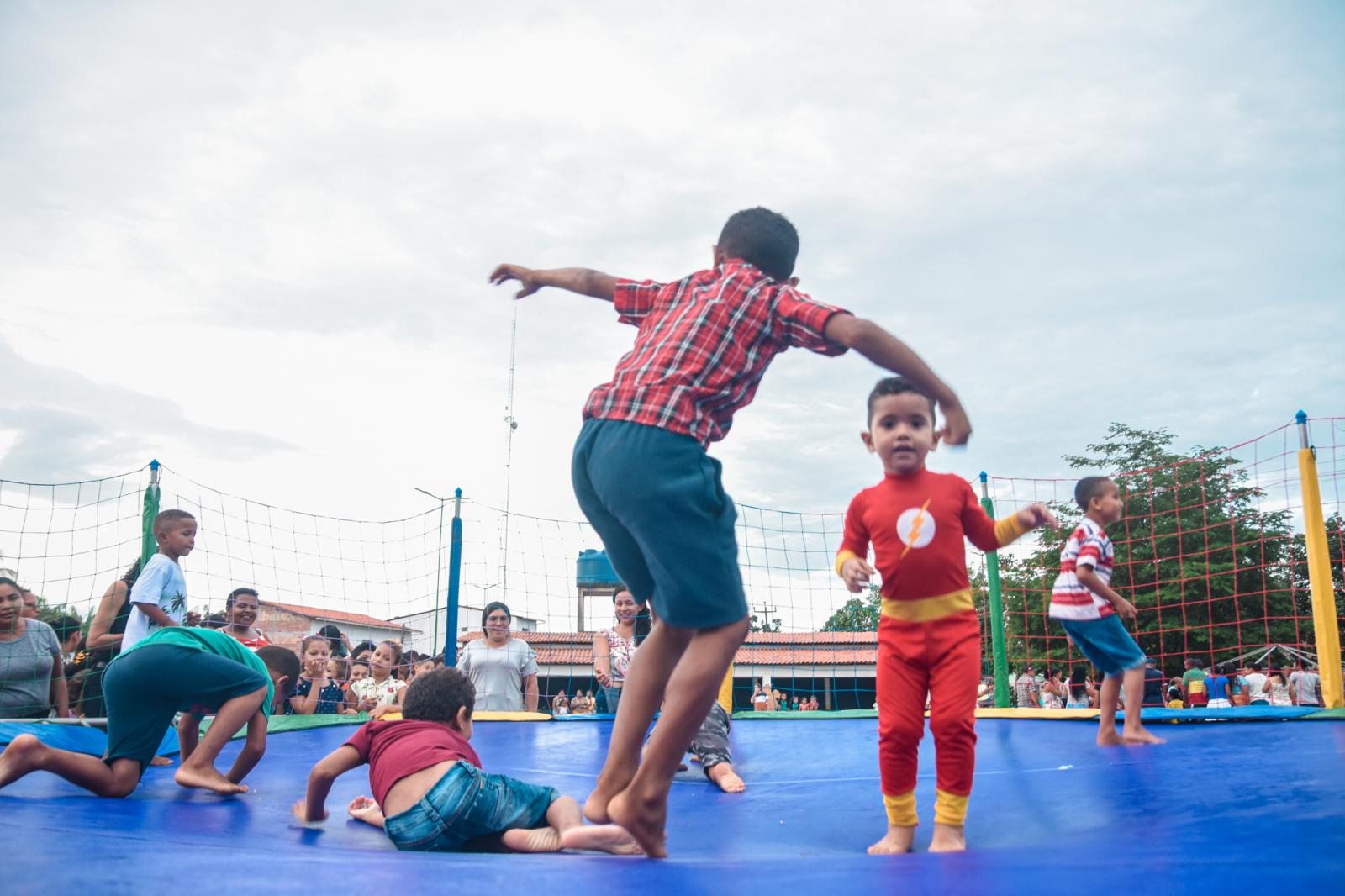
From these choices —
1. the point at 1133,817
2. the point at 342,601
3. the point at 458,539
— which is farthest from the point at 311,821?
the point at 342,601

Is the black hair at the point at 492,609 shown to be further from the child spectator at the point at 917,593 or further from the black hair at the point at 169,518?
the child spectator at the point at 917,593

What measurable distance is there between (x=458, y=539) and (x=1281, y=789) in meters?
5.42

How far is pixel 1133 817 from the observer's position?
7.04 feet

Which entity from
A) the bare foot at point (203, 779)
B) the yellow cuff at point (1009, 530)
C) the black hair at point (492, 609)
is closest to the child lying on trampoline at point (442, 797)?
the bare foot at point (203, 779)

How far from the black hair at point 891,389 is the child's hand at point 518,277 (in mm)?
954

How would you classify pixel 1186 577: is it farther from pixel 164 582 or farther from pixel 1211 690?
pixel 164 582

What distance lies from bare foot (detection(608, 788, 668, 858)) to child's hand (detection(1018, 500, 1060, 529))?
46.4 inches

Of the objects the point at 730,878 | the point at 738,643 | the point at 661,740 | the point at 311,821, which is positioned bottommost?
the point at 311,821

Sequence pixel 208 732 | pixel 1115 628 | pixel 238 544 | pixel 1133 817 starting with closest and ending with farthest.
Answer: pixel 1133 817
pixel 208 732
pixel 1115 628
pixel 238 544

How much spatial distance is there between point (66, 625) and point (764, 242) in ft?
20.1

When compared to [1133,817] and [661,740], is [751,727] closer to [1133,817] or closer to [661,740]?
[1133,817]

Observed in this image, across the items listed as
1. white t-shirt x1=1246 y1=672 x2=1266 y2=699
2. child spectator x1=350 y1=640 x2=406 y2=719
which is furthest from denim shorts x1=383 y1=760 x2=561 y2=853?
white t-shirt x1=1246 y1=672 x2=1266 y2=699

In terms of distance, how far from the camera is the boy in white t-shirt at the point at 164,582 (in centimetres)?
377

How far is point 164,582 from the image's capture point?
382 centimetres
